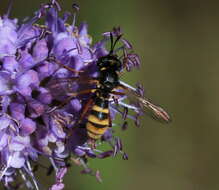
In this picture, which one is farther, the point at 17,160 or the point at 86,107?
the point at 17,160

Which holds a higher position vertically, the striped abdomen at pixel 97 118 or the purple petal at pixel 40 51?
the purple petal at pixel 40 51

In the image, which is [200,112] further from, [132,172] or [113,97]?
[113,97]

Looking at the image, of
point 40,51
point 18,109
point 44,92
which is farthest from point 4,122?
point 40,51

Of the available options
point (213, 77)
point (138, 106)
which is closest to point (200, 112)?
point (213, 77)

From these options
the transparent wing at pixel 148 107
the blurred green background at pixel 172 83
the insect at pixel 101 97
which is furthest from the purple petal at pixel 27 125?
the blurred green background at pixel 172 83

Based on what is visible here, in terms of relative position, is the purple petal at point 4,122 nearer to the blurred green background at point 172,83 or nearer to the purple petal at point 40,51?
the purple petal at point 40,51

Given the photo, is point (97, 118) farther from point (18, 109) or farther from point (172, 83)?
point (172, 83)

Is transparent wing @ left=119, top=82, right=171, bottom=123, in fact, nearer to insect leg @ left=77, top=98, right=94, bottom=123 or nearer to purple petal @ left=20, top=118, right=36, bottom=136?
insect leg @ left=77, top=98, right=94, bottom=123
